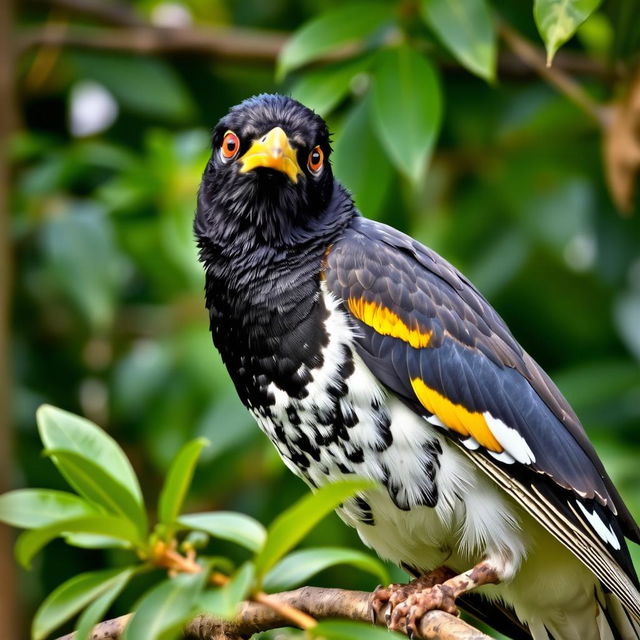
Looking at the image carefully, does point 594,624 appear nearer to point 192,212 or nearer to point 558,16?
point 558,16

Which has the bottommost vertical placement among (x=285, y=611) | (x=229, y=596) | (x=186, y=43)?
(x=285, y=611)

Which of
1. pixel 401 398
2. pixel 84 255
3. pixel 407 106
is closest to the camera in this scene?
pixel 401 398

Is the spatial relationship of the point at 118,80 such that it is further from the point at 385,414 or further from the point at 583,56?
the point at 385,414

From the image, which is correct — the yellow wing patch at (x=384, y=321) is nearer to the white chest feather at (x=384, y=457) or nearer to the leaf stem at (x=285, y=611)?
the white chest feather at (x=384, y=457)

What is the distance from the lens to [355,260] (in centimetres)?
383

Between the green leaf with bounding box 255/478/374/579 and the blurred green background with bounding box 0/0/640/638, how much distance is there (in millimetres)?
2409

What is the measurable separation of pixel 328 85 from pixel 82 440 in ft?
6.63

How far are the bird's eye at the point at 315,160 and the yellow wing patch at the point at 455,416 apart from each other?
0.84 metres

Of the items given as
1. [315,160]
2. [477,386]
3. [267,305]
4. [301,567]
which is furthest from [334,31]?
[301,567]

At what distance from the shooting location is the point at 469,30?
14.1 feet

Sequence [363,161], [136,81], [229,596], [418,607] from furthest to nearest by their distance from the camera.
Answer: [136,81]
[363,161]
[418,607]
[229,596]

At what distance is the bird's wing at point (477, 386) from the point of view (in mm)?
3648

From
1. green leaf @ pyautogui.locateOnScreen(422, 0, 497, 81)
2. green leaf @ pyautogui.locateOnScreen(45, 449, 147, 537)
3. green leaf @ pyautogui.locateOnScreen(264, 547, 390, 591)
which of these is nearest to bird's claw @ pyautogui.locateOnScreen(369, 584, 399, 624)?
green leaf @ pyautogui.locateOnScreen(264, 547, 390, 591)

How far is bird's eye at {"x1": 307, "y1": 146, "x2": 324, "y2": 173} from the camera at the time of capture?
4020 millimetres
